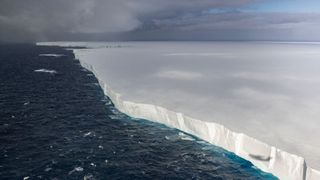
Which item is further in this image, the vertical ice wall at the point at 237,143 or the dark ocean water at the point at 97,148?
the dark ocean water at the point at 97,148

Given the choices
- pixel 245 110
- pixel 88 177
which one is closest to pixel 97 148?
pixel 88 177

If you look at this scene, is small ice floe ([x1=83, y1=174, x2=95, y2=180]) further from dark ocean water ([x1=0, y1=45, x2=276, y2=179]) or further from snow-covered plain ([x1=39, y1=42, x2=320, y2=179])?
snow-covered plain ([x1=39, y1=42, x2=320, y2=179])

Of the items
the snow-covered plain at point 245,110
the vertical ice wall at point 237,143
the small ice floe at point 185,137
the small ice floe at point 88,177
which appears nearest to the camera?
the vertical ice wall at point 237,143

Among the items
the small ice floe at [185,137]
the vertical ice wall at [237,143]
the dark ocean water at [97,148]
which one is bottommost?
the dark ocean water at [97,148]

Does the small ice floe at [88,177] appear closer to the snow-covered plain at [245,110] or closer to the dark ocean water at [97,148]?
the dark ocean water at [97,148]

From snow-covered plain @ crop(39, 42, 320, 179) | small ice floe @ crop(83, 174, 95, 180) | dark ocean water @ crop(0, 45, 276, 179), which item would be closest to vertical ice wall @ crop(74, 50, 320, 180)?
snow-covered plain @ crop(39, 42, 320, 179)

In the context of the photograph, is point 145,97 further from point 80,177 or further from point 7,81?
point 7,81

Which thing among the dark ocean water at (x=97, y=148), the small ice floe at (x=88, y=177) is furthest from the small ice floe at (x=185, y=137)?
the small ice floe at (x=88, y=177)
